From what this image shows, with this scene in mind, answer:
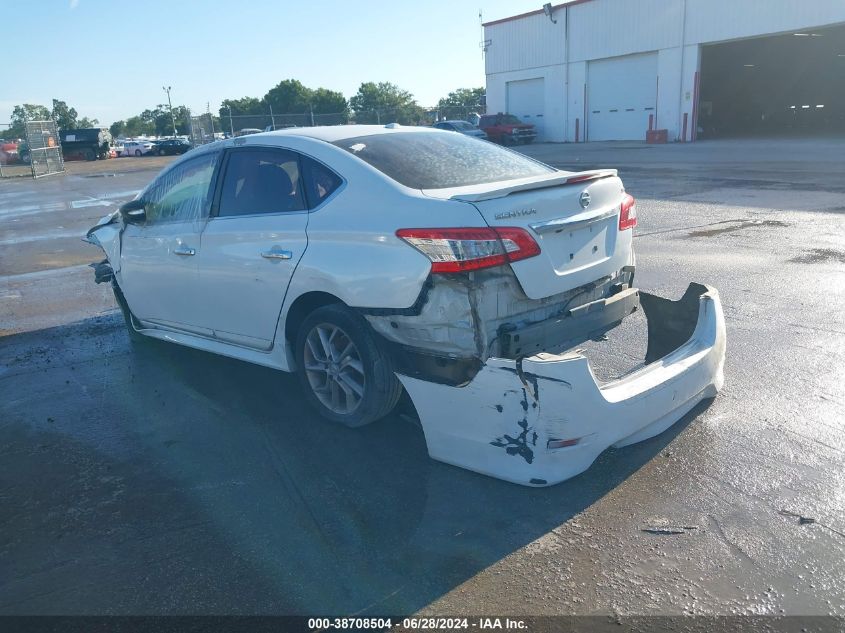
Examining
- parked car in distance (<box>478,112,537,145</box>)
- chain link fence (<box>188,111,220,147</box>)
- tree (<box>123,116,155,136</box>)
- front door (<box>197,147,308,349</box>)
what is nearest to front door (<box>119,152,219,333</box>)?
front door (<box>197,147,308,349</box>)

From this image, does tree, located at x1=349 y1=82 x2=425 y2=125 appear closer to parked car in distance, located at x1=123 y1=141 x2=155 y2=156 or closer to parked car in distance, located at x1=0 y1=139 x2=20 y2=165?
Result: parked car in distance, located at x1=123 y1=141 x2=155 y2=156

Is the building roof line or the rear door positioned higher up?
the building roof line

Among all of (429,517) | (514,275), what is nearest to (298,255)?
(514,275)

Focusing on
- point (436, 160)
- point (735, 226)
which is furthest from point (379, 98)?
point (436, 160)

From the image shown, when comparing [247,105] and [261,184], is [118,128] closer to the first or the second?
[247,105]

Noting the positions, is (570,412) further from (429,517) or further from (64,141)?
(64,141)

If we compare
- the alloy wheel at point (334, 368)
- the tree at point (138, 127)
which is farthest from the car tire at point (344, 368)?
the tree at point (138, 127)

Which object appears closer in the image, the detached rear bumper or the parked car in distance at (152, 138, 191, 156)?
the detached rear bumper

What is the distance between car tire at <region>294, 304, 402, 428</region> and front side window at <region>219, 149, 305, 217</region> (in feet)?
2.57

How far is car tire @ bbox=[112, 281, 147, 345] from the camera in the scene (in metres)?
6.40

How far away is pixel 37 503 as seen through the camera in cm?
380

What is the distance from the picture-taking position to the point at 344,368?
4316mm

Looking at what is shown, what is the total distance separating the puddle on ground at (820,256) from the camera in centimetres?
812

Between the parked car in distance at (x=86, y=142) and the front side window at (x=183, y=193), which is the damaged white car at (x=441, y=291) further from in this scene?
the parked car in distance at (x=86, y=142)
